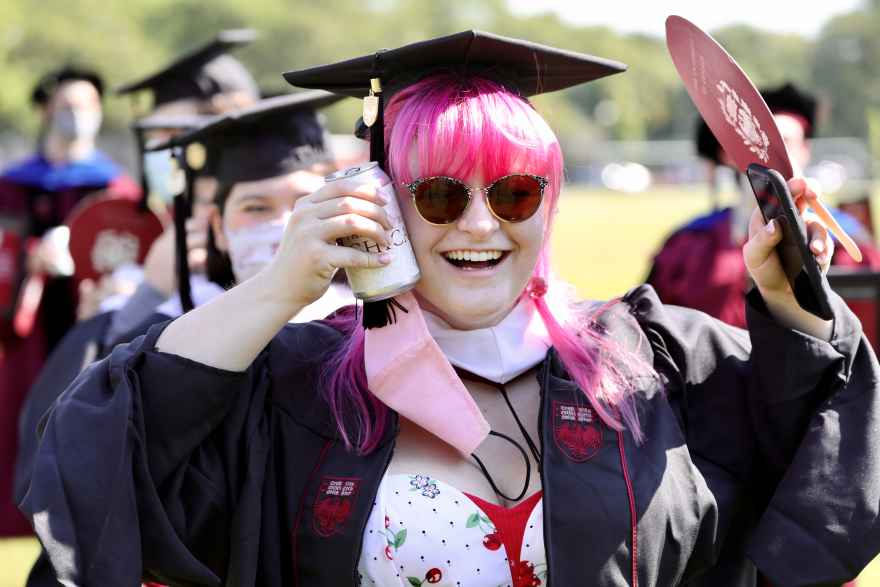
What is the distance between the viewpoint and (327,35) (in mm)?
76812

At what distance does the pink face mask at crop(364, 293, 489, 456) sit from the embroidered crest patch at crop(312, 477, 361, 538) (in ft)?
0.60

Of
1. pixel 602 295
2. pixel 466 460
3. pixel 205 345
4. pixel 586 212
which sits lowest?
pixel 586 212

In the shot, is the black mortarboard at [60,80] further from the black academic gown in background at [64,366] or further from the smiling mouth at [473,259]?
the smiling mouth at [473,259]

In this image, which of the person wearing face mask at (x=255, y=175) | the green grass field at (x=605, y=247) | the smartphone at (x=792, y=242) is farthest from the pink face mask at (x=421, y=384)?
the green grass field at (x=605, y=247)

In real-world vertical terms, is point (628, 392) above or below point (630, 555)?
above

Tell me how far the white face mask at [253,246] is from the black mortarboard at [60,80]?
4479mm

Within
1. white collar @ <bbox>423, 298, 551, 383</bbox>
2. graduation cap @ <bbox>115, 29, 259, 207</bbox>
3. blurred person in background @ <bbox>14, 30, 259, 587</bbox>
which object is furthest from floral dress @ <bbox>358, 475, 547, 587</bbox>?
graduation cap @ <bbox>115, 29, 259, 207</bbox>

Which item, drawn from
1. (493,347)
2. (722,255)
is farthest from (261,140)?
(722,255)

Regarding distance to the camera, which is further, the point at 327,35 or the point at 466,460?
the point at 327,35

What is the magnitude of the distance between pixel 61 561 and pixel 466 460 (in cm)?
79

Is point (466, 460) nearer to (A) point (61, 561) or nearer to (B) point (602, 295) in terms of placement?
(A) point (61, 561)

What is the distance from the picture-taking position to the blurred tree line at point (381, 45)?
5591 cm

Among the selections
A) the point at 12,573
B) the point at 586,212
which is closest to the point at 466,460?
the point at 12,573

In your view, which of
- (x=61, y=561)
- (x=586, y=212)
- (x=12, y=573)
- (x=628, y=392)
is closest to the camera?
(x=61, y=561)
